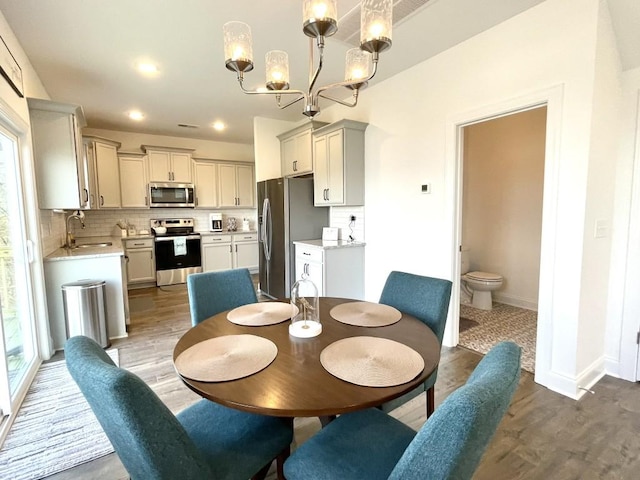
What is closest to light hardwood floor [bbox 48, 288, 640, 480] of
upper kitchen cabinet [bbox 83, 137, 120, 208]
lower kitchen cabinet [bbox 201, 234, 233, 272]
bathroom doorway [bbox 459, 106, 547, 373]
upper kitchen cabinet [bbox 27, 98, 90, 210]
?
bathroom doorway [bbox 459, 106, 547, 373]

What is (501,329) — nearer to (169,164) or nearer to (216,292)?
(216,292)

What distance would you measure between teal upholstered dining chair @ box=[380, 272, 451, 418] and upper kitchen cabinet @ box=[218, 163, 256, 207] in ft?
15.3

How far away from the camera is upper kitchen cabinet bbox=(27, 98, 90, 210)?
2.87 metres

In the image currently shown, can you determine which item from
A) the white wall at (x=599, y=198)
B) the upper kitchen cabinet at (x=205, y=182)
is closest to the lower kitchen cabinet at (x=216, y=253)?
the upper kitchen cabinet at (x=205, y=182)

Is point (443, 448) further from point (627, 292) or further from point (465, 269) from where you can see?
point (465, 269)

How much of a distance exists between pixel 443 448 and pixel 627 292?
102 inches

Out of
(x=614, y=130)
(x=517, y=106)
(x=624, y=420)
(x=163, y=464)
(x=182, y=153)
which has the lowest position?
(x=624, y=420)

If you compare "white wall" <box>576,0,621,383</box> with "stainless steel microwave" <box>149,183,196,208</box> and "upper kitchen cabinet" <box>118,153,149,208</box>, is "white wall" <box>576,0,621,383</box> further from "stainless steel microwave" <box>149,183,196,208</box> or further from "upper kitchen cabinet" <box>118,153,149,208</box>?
"upper kitchen cabinet" <box>118,153,149,208</box>

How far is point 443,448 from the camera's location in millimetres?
663

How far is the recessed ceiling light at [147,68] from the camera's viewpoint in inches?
115

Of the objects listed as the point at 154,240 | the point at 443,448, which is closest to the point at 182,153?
the point at 154,240

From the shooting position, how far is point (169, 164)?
5422 millimetres

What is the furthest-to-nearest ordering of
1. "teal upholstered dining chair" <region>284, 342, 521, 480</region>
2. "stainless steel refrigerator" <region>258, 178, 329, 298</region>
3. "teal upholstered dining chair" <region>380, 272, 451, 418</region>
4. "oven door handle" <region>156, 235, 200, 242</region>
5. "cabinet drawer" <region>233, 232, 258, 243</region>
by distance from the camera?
"cabinet drawer" <region>233, 232, 258, 243</region>
"oven door handle" <region>156, 235, 200, 242</region>
"stainless steel refrigerator" <region>258, 178, 329, 298</region>
"teal upholstered dining chair" <region>380, 272, 451, 418</region>
"teal upholstered dining chair" <region>284, 342, 521, 480</region>

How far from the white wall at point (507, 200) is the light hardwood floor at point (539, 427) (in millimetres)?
1854
